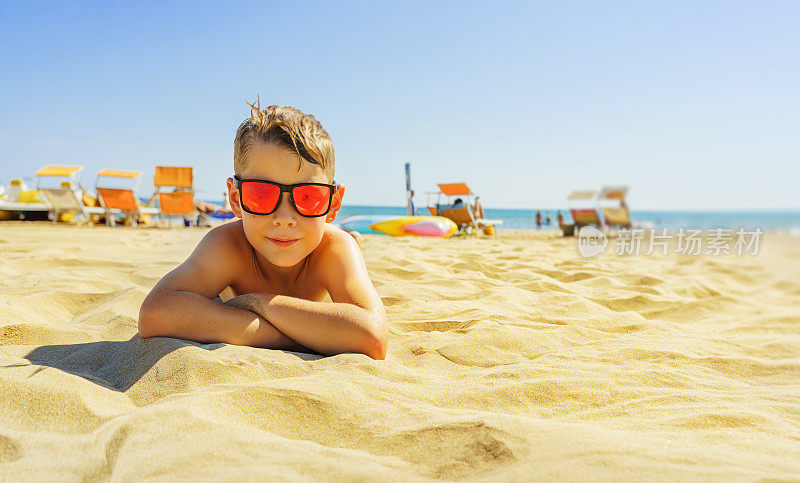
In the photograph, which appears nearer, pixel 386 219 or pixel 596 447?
pixel 596 447

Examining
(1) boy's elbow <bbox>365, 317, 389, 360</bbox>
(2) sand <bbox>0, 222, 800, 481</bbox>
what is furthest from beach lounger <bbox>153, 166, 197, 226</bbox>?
(1) boy's elbow <bbox>365, 317, 389, 360</bbox>

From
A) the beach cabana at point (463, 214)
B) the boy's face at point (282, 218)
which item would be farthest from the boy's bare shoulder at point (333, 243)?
the beach cabana at point (463, 214)

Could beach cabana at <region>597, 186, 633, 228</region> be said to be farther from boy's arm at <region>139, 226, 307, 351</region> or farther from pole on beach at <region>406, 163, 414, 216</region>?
boy's arm at <region>139, 226, 307, 351</region>

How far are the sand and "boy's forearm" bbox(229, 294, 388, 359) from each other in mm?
95

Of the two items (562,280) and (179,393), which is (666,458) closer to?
(179,393)

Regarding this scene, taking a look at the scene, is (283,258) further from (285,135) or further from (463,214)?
(463,214)

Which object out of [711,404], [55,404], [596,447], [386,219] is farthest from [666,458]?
[386,219]

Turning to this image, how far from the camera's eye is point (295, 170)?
5.37 ft

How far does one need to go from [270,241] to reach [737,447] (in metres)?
1.42

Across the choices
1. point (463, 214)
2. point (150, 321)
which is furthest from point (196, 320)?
point (463, 214)

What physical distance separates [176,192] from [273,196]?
11.7 metres

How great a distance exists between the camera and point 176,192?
12.1m

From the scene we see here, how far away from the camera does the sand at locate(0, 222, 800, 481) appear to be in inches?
34.0

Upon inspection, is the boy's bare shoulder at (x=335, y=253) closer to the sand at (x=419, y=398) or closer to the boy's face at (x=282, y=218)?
the boy's face at (x=282, y=218)
